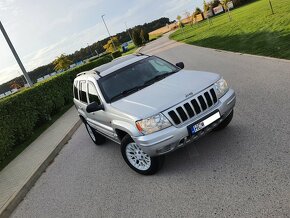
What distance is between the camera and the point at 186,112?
530cm

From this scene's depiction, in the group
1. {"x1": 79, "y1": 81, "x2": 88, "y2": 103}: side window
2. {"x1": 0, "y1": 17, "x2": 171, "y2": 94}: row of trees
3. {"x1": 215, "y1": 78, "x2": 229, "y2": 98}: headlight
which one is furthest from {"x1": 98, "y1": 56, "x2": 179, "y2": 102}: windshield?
{"x1": 0, "y1": 17, "x2": 171, "y2": 94}: row of trees

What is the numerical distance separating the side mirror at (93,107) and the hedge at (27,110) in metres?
5.46

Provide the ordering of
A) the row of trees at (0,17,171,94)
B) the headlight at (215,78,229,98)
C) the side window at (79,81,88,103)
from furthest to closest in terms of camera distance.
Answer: the row of trees at (0,17,171,94)
the side window at (79,81,88,103)
the headlight at (215,78,229,98)

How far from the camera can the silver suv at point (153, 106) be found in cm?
521

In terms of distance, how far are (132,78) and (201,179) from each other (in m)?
2.61

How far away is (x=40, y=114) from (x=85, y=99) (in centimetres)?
787

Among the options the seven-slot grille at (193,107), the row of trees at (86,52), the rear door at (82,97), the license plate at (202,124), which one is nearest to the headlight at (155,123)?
the seven-slot grille at (193,107)

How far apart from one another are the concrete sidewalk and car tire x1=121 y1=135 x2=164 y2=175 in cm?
269

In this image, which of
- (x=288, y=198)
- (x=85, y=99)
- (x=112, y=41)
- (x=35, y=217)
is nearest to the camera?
(x=288, y=198)

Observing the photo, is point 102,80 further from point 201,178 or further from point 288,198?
point 288,198

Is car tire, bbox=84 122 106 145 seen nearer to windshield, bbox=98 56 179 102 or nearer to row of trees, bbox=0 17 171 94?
windshield, bbox=98 56 179 102

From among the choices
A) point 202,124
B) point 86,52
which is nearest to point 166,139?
point 202,124

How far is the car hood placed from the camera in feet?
17.4

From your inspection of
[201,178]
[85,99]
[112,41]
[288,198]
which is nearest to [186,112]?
[201,178]
